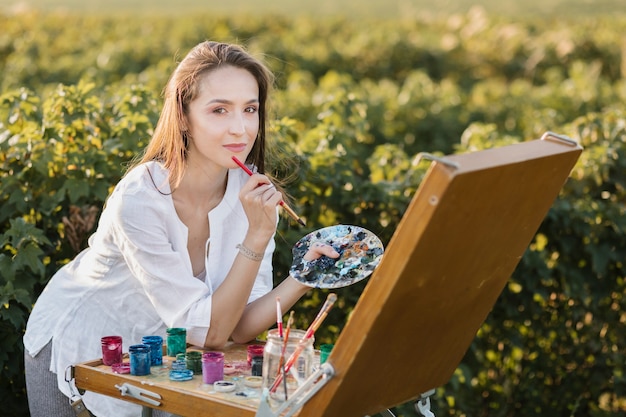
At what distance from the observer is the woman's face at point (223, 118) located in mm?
3080

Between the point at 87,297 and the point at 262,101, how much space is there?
81 cm

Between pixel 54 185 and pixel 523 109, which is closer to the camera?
pixel 54 185

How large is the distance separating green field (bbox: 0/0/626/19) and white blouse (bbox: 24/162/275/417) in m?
30.4

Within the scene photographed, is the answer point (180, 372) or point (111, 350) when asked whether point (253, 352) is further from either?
point (111, 350)

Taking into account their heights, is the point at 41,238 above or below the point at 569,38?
below

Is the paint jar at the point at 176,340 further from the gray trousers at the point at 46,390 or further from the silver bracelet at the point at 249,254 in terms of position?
the gray trousers at the point at 46,390

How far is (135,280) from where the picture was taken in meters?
3.20

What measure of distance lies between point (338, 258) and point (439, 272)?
24.5 inches

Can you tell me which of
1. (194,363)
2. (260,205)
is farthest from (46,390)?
(260,205)

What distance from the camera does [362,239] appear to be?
3.06 meters

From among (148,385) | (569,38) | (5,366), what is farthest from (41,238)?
(569,38)

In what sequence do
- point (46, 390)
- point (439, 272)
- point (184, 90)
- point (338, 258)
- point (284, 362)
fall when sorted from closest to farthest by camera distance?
point (439, 272), point (284, 362), point (338, 258), point (184, 90), point (46, 390)

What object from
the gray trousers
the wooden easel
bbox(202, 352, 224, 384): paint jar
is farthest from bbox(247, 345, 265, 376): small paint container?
the gray trousers

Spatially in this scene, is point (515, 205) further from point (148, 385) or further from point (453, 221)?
point (148, 385)
